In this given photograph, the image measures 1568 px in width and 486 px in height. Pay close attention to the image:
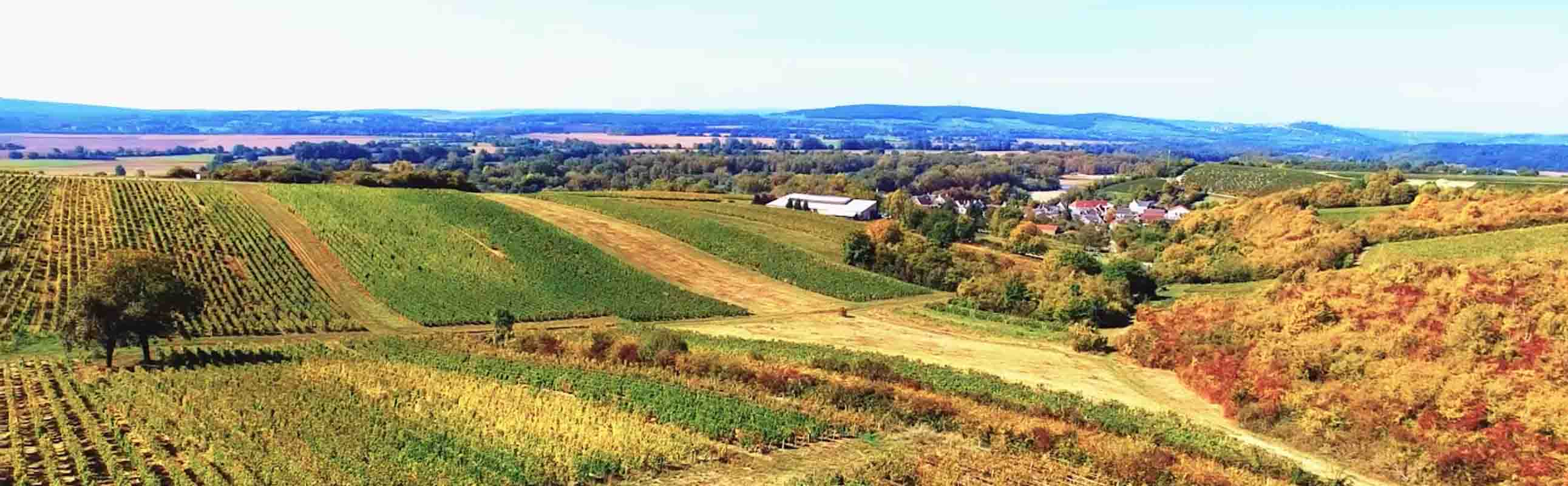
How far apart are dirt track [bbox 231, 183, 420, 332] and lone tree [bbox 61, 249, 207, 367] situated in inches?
469

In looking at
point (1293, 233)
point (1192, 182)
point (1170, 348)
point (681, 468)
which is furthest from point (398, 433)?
point (1192, 182)

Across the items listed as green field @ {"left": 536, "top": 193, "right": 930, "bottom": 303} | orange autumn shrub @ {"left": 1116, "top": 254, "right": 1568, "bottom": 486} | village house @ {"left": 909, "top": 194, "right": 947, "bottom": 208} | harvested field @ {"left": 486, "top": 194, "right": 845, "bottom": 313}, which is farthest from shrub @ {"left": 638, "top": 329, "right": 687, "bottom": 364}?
village house @ {"left": 909, "top": 194, "right": 947, "bottom": 208}

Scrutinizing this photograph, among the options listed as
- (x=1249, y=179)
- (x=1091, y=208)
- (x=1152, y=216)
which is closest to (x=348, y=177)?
(x=1152, y=216)

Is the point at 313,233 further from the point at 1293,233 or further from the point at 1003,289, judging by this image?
the point at 1293,233

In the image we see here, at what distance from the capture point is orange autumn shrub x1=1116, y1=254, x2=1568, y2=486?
30750 mm

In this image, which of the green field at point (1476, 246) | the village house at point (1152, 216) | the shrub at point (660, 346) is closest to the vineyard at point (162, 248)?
the shrub at point (660, 346)

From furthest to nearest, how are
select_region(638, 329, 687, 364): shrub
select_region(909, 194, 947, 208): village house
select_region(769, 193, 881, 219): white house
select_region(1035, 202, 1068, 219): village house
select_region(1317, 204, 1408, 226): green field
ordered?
select_region(909, 194, 947, 208): village house → select_region(1035, 202, 1068, 219): village house → select_region(769, 193, 881, 219): white house → select_region(1317, 204, 1408, 226): green field → select_region(638, 329, 687, 364): shrub

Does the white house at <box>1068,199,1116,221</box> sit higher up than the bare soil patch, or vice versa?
the bare soil patch

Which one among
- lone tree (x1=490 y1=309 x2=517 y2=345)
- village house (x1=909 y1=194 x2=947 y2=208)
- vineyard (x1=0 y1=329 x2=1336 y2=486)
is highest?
vineyard (x1=0 y1=329 x2=1336 y2=486)

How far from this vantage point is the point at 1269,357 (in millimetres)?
40969

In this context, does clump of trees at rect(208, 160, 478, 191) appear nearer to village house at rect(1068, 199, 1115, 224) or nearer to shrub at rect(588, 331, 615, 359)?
shrub at rect(588, 331, 615, 359)

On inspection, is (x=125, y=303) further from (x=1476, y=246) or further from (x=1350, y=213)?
(x=1350, y=213)

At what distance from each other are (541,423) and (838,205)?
91403 millimetres

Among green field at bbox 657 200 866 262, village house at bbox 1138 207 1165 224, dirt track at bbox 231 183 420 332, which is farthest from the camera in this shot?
village house at bbox 1138 207 1165 224
